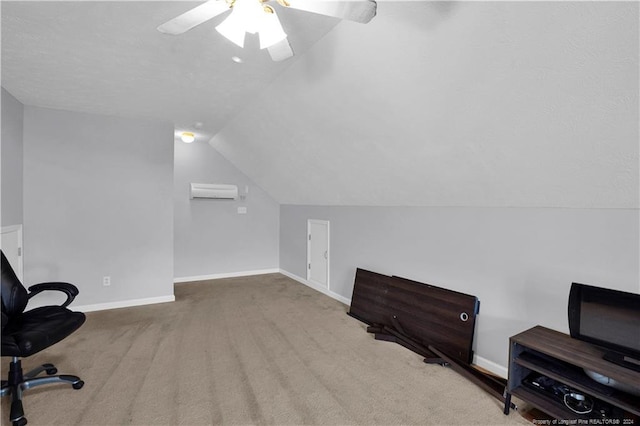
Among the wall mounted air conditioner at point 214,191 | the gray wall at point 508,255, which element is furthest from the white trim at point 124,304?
the gray wall at point 508,255

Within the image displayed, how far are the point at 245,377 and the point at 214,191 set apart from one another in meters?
3.80

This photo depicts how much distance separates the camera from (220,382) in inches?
92.4

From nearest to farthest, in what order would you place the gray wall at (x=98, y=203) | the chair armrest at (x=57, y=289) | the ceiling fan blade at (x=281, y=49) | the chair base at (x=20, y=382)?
the ceiling fan blade at (x=281, y=49) → the chair base at (x=20, y=382) → the chair armrest at (x=57, y=289) → the gray wall at (x=98, y=203)

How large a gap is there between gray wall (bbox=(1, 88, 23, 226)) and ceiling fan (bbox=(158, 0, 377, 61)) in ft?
9.16

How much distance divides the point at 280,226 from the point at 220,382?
404 cm

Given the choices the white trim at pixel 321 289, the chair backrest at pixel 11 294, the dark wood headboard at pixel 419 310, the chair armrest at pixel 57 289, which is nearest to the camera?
the chair backrest at pixel 11 294

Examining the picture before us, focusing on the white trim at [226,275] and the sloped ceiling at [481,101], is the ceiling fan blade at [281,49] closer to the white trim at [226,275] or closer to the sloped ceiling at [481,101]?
the sloped ceiling at [481,101]

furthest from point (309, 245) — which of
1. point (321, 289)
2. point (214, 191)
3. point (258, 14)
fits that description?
point (258, 14)

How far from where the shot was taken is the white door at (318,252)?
188 inches

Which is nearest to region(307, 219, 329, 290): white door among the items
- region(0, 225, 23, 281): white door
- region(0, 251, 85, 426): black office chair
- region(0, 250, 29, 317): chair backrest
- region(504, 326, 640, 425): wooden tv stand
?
region(504, 326, 640, 425): wooden tv stand

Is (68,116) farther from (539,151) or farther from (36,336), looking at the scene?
(539,151)

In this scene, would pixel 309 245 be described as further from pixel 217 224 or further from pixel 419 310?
pixel 419 310

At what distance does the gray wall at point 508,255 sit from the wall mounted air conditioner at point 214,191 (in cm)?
295

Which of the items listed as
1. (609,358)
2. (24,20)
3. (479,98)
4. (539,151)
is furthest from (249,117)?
(609,358)
